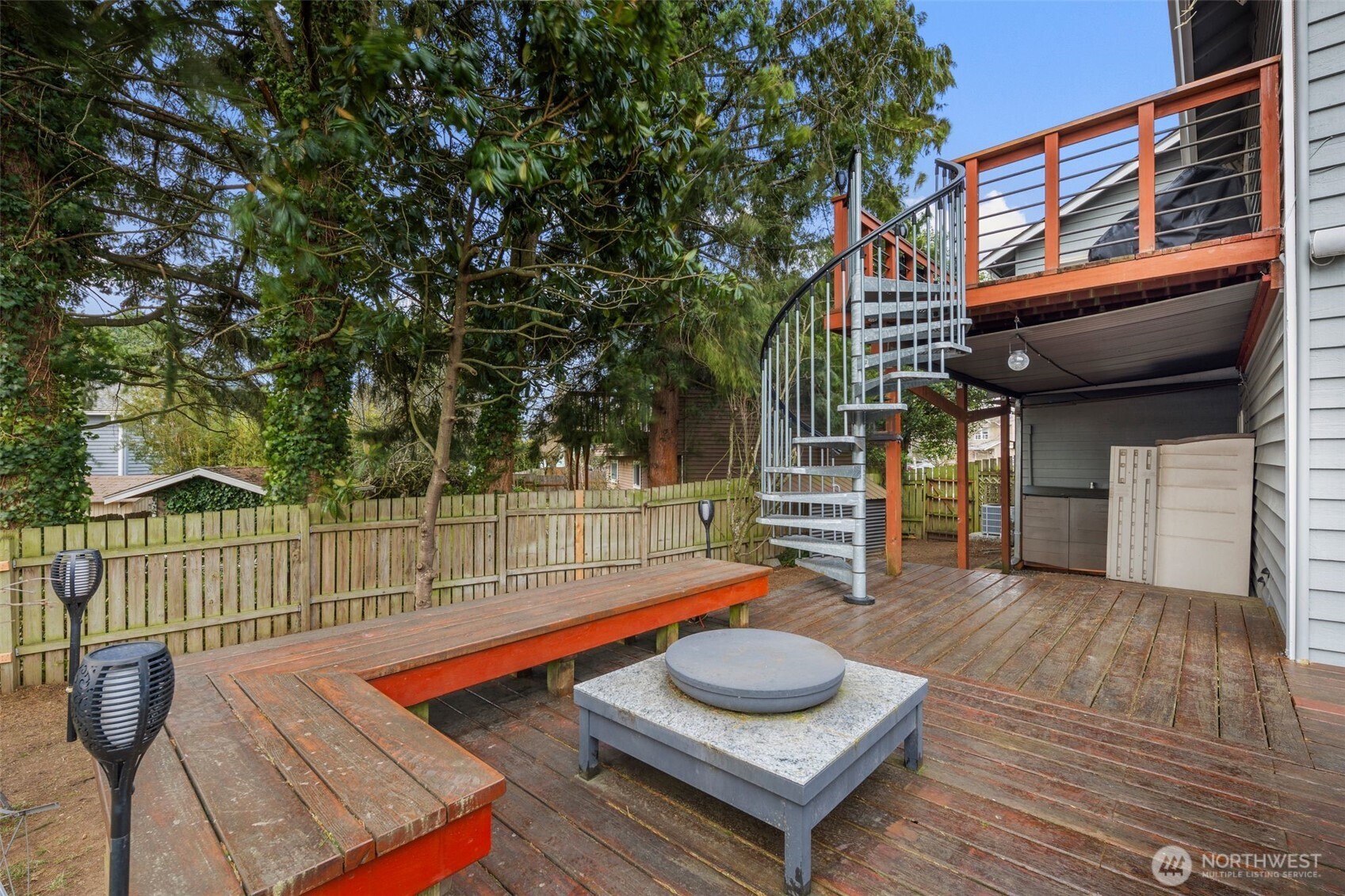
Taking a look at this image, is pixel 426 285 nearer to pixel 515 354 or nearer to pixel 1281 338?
pixel 515 354

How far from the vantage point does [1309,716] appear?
7.50 ft

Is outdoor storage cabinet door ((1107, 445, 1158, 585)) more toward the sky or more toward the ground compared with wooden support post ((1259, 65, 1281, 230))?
more toward the ground

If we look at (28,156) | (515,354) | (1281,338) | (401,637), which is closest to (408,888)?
(401,637)

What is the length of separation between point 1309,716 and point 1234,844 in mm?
1270

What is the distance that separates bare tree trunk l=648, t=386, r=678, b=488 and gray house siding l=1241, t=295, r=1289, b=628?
5.16 m

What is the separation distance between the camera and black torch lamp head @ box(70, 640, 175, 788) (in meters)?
0.78

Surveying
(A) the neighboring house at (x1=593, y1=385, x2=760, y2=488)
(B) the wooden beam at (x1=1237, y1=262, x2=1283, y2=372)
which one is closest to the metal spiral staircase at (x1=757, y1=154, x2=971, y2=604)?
(B) the wooden beam at (x1=1237, y1=262, x2=1283, y2=372)

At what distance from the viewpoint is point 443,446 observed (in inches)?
138

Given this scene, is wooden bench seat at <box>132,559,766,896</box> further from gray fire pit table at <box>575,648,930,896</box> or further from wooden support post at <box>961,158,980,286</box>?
wooden support post at <box>961,158,980,286</box>

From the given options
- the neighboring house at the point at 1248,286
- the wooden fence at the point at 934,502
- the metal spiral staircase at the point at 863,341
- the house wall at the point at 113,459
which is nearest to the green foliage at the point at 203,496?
the house wall at the point at 113,459

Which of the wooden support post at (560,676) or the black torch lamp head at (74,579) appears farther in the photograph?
the wooden support post at (560,676)

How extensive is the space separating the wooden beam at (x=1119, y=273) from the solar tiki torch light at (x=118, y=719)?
463 centimetres

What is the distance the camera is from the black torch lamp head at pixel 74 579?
1783 mm

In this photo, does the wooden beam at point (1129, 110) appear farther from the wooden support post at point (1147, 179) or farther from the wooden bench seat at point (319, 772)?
the wooden bench seat at point (319, 772)
